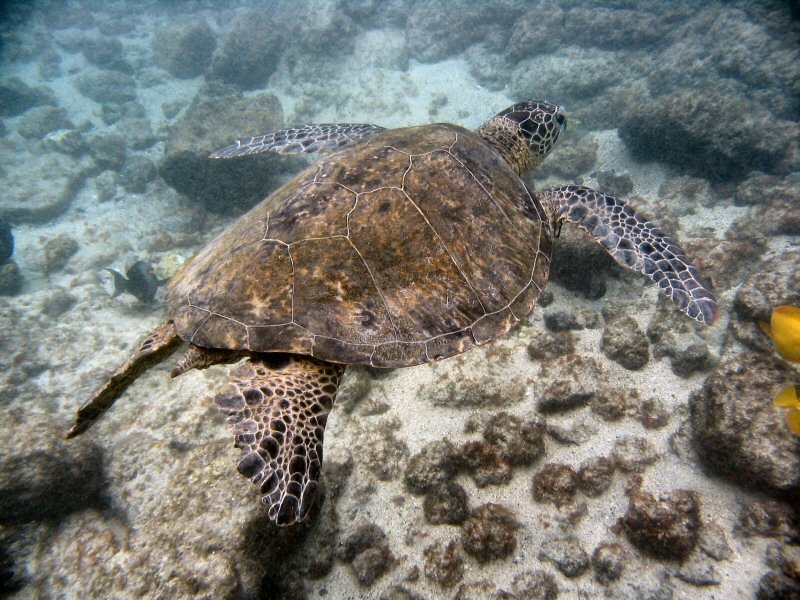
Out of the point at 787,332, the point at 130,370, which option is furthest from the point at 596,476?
the point at 130,370

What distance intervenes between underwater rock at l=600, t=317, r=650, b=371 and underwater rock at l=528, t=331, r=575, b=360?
38cm

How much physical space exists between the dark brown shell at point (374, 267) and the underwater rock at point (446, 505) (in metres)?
1.38

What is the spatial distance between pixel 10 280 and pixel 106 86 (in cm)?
1410

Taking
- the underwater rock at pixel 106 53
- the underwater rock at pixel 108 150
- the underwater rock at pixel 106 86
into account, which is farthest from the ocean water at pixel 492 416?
the underwater rock at pixel 106 53

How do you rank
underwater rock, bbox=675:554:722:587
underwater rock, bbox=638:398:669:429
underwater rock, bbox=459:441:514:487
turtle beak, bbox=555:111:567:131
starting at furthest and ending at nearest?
turtle beak, bbox=555:111:567:131, underwater rock, bbox=638:398:669:429, underwater rock, bbox=459:441:514:487, underwater rock, bbox=675:554:722:587

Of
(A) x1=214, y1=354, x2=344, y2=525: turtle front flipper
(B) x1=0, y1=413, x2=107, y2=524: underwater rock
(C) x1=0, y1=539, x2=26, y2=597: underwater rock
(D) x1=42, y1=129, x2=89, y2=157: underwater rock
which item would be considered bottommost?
(C) x1=0, y1=539, x2=26, y2=597: underwater rock

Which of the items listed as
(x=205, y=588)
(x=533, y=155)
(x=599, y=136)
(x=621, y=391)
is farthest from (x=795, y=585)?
(x=599, y=136)

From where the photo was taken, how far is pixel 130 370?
266 cm

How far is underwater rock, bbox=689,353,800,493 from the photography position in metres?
2.58

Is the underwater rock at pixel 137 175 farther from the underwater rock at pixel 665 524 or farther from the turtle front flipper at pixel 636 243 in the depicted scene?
the underwater rock at pixel 665 524

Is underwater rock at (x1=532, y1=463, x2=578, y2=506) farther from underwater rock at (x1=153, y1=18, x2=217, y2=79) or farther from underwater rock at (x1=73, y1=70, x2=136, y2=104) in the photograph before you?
underwater rock at (x1=153, y1=18, x2=217, y2=79)

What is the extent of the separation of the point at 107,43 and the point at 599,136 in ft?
87.3

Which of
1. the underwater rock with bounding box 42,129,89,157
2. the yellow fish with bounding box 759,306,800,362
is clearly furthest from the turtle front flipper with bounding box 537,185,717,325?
the underwater rock with bounding box 42,129,89,157

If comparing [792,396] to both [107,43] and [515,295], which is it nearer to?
[515,295]
